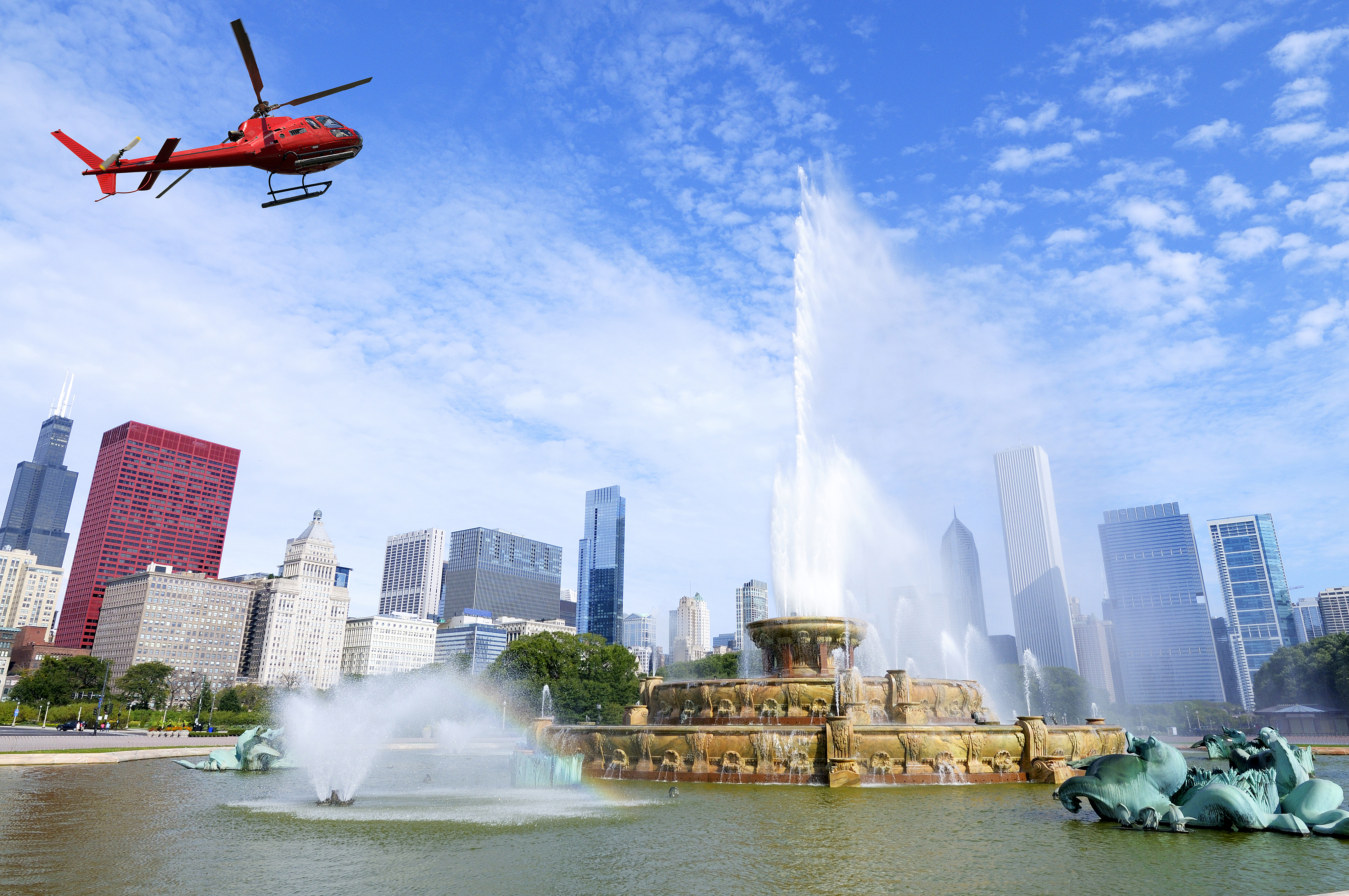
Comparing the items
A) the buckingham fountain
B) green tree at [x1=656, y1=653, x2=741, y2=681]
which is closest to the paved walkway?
the buckingham fountain

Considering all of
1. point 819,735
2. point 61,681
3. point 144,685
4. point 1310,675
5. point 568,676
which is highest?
point 1310,675

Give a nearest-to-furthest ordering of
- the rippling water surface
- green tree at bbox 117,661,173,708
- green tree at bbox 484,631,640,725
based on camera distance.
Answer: the rippling water surface < green tree at bbox 484,631,640,725 < green tree at bbox 117,661,173,708

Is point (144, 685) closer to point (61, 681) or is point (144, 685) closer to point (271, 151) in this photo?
point (61, 681)

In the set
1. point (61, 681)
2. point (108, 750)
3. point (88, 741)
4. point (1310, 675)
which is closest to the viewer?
point (108, 750)

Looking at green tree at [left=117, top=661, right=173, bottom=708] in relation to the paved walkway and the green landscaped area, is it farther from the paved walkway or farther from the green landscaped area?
the green landscaped area

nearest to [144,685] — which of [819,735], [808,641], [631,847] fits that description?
[808,641]

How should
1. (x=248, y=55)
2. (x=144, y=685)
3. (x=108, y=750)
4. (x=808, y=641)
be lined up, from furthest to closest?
(x=144, y=685) < (x=108, y=750) < (x=808, y=641) < (x=248, y=55)
